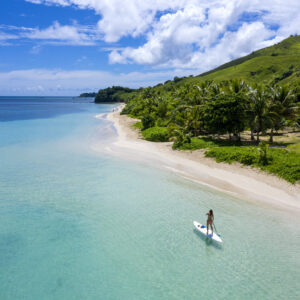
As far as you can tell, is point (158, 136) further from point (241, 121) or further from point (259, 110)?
point (259, 110)

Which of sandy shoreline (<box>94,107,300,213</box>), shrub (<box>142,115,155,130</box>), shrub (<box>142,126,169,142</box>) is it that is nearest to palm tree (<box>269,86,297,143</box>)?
sandy shoreline (<box>94,107,300,213</box>)

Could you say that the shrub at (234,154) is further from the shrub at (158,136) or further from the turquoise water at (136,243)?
the shrub at (158,136)

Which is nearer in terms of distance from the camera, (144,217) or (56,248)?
(56,248)

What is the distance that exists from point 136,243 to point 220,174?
1285cm

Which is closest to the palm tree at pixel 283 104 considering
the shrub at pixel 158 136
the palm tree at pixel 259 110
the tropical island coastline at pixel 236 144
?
the tropical island coastline at pixel 236 144

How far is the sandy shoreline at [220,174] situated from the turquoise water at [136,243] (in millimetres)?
1421

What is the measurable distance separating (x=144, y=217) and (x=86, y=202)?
5338 mm

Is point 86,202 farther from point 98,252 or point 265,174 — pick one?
point 265,174

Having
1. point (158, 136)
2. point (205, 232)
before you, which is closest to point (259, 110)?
point (158, 136)

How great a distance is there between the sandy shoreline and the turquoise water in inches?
55.9

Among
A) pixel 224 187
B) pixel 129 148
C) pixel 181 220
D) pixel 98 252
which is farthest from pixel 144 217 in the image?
pixel 129 148

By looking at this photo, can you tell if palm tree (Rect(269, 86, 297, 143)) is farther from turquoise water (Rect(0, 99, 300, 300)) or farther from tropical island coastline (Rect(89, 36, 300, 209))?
turquoise water (Rect(0, 99, 300, 300))

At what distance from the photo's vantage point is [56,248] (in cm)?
1443

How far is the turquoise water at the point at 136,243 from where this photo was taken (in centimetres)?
1153
